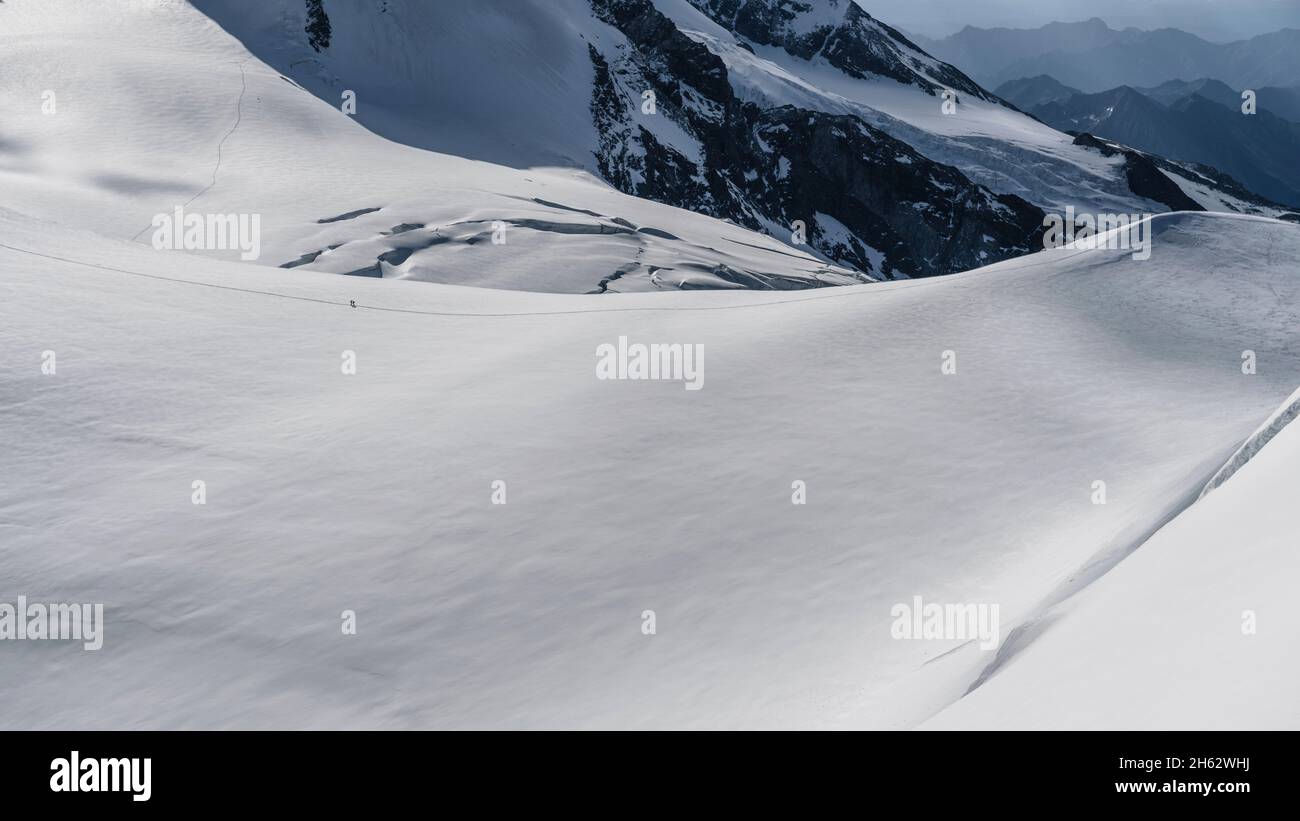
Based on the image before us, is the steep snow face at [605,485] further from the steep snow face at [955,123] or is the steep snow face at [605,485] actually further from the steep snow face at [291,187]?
the steep snow face at [955,123]

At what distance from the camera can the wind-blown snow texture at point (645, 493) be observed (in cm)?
630

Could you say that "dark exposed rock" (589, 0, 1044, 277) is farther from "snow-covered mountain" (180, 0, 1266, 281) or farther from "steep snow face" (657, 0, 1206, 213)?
"steep snow face" (657, 0, 1206, 213)

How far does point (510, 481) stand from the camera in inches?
390

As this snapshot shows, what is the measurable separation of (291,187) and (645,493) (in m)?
28.1

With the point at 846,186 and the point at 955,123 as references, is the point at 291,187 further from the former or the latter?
the point at 955,123

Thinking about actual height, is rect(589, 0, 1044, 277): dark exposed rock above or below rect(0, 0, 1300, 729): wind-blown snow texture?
above

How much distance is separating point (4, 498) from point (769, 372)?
26.2 ft

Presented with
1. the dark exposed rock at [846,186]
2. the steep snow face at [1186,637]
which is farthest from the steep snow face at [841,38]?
the steep snow face at [1186,637]

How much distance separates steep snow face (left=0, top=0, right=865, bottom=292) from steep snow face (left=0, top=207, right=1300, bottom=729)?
1389 cm

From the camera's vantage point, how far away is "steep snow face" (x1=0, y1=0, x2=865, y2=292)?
2908 centimetres

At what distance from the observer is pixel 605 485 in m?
9.80

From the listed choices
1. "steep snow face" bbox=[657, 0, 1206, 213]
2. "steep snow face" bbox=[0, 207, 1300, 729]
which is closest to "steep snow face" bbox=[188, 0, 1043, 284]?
"steep snow face" bbox=[657, 0, 1206, 213]

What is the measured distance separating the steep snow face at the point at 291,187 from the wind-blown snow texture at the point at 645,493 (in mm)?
11922
